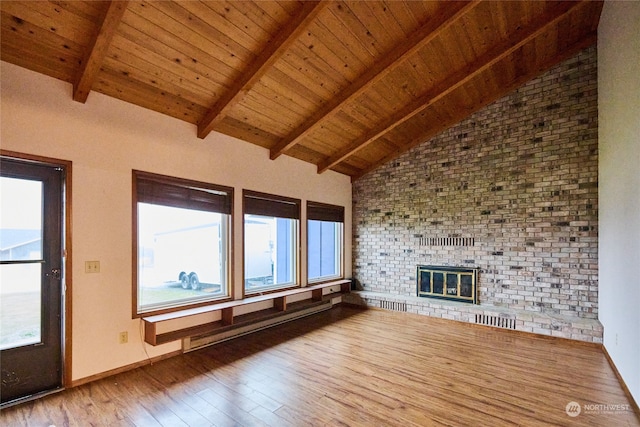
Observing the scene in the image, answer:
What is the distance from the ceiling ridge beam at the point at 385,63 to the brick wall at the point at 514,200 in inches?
93.1

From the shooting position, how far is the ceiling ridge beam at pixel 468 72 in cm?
340

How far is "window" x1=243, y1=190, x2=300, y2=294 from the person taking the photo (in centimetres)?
458

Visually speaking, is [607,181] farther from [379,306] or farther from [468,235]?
[379,306]

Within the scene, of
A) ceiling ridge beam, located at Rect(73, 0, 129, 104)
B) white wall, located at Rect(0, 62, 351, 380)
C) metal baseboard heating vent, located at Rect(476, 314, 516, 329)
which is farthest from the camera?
metal baseboard heating vent, located at Rect(476, 314, 516, 329)

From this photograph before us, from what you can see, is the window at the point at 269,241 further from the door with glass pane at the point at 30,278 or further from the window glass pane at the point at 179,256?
the door with glass pane at the point at 30,278

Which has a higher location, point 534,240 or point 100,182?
point 100,182

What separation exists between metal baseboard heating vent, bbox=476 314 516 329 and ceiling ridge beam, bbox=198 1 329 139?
4.51 metres

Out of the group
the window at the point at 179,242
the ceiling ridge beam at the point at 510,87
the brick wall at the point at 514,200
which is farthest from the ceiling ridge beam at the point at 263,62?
the brick wall at the point at 514,200

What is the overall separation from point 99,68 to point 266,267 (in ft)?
10.7

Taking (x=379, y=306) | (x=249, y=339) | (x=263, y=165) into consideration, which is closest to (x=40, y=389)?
(x=249, y=339)

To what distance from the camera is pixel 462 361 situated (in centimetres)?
342

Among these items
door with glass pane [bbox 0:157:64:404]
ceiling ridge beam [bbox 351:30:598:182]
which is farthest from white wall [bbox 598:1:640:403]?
door with glass pane [bbox 0:157:64:404]

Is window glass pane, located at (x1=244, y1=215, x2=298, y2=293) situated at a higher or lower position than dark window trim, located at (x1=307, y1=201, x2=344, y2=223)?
lower

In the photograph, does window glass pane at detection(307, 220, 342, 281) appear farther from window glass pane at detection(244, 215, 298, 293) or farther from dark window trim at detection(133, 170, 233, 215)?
dark window trim at detection(133, 170, 233, 215)
